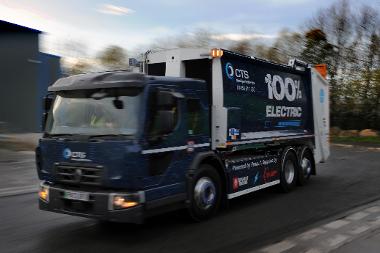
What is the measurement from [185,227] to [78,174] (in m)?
1.89

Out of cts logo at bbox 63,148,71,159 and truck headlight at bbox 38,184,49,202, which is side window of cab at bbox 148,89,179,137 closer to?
cts logo at bbox 63,148,71,159

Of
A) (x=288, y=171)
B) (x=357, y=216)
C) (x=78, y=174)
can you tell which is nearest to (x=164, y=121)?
(x=78, y=174)

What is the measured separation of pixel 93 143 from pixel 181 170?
4.85 ft

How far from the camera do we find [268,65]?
33.5 feet

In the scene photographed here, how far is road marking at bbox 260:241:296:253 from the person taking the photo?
6.24 m

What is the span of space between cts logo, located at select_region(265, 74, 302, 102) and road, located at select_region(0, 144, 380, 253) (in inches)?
83.6

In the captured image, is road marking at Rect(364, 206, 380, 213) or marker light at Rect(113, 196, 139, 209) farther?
road marking at Rect(364, 206, 380, 213)

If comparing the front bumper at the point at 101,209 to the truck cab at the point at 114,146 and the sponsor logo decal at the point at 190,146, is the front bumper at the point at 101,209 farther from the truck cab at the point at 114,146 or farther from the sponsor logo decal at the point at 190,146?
the sponsor logo decal at the point at 190,146

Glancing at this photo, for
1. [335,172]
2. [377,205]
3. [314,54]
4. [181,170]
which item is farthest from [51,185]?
[314,54]

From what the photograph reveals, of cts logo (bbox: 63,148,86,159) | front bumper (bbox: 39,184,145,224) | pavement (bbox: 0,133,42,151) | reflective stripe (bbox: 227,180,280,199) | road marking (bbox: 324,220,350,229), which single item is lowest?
road marking (bbox: 324,220,350,229)

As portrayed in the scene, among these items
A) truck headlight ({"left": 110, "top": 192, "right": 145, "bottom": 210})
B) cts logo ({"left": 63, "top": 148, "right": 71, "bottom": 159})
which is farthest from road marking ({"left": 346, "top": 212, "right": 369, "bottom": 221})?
cts logo ({"left": 63, "top": 148, "right": 71, "bottom": 159})

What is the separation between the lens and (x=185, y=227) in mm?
7566

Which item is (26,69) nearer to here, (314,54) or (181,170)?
(314,54)

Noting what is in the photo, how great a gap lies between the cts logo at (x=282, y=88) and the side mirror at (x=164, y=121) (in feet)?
12.3
